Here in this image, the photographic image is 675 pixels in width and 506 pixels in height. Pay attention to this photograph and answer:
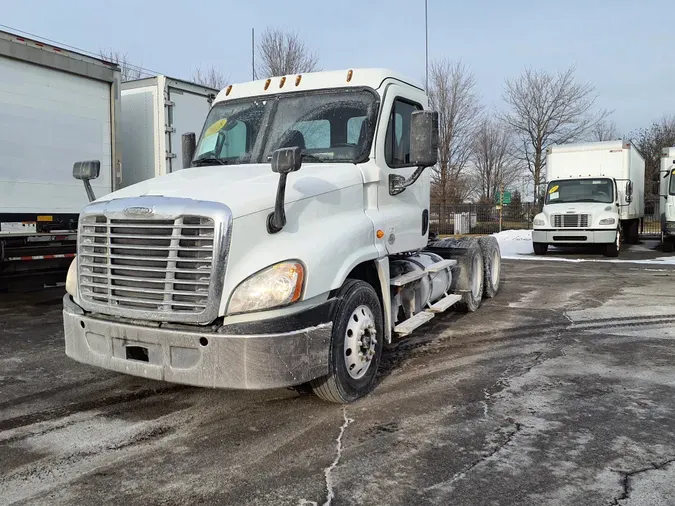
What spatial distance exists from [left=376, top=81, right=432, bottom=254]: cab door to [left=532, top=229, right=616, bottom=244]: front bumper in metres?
12.5

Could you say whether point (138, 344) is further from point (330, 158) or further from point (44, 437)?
point (330, 158)

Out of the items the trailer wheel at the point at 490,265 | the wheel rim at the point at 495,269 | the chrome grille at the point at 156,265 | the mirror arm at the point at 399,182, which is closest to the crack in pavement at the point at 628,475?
the chrome grille at the point at 156,265

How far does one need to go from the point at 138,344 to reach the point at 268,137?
225 cm

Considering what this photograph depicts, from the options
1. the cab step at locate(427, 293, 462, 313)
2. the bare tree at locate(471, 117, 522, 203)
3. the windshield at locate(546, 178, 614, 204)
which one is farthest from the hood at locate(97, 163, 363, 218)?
the bare tree at locate(471, 117, 522, 203)

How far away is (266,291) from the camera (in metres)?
3.68

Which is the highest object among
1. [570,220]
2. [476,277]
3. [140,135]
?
[140,135]

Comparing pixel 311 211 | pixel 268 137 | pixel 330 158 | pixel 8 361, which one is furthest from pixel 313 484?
pixel 8 361

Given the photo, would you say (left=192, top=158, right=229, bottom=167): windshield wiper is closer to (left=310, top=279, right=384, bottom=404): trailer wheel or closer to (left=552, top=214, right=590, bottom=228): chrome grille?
(left=310, top=279, right=384, bottom=404): trailer wheel

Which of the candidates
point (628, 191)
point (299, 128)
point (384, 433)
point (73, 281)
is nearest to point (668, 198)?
point (628, 191)

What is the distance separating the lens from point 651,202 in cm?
2641

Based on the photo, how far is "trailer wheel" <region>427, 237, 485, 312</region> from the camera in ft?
25.9

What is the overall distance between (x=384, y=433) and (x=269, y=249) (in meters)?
1.42

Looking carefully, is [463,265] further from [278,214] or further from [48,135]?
[48,135]

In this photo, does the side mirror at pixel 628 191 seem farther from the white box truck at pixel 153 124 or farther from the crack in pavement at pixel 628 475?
the crack in pavement at pixel 628 475
